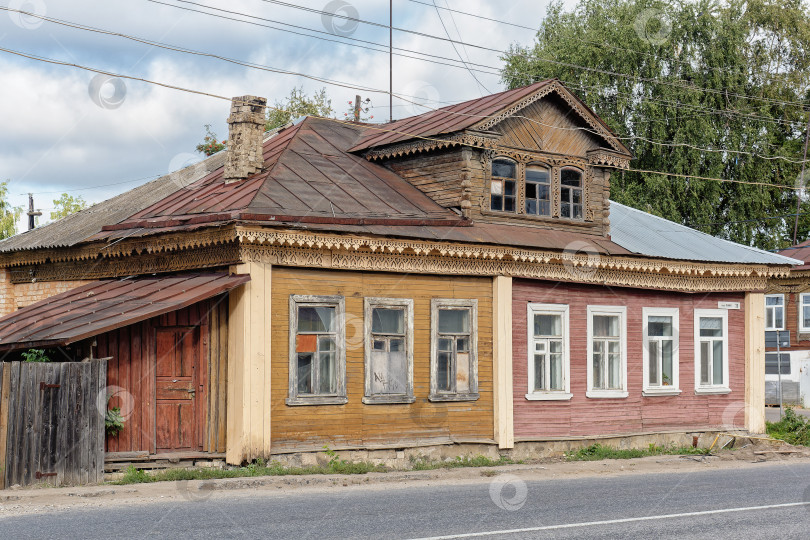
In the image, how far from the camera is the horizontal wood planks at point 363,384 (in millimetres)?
16562

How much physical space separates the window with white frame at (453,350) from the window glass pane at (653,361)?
5.22 metres

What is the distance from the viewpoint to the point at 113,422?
50.5 ft

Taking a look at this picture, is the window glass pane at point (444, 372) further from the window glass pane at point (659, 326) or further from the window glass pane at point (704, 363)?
the window glass pane at point (704, 363)

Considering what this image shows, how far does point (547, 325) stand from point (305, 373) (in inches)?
233

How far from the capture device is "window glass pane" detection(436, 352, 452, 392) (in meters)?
18.7

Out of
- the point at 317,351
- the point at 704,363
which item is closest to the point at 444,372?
the point at 317,351

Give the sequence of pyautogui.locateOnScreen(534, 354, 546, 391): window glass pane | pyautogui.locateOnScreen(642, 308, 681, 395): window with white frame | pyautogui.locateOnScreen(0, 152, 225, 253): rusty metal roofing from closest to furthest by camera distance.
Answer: pyautogui.locateOnScreen(534, 354, 546, 391): window glass pane, pyautogui.locateOnScreen(0, 152, 225, 253): rusty metal roofing, pyautogui.locateOnScreen(642, 308, 681, 395): window with white frame

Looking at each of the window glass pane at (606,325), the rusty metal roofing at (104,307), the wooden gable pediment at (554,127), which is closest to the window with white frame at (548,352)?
the window glass pane at (606,325)

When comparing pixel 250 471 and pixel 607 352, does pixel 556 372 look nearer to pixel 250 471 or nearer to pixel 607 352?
pixel 607 352

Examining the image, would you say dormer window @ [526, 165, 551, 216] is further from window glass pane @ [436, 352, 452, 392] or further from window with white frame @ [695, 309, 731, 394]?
window with white frame @ [695, 309, 731, 394]

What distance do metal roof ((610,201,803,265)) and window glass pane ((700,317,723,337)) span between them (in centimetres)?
150

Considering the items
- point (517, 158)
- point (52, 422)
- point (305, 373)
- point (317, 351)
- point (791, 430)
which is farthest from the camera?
point (791, 430)

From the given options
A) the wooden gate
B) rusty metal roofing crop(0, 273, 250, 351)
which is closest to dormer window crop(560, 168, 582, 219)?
rusty metal roofing crop(0, 273, 250, 351)

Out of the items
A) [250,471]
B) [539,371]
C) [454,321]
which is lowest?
[250,471]
